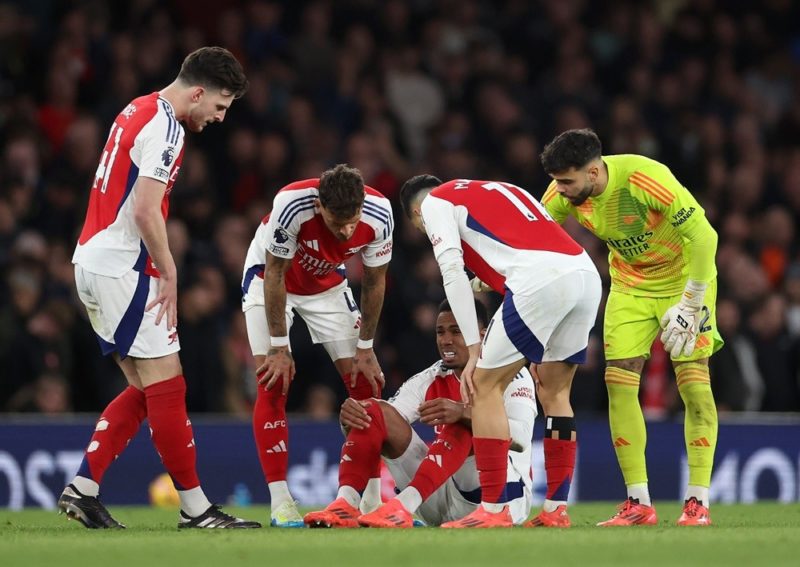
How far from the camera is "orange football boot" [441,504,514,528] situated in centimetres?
757

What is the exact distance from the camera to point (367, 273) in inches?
335

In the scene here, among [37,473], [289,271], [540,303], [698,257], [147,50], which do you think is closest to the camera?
[540,303]

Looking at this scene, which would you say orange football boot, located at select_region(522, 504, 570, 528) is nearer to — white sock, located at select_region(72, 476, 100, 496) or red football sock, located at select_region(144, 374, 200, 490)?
red football sock, located at select_region(144, 374, 200, 490)

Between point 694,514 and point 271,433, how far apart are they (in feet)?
8.01

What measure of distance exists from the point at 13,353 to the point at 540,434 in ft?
14.4

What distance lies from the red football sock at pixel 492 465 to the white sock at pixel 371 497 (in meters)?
1.11

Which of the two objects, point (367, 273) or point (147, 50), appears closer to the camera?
point (367, 273)

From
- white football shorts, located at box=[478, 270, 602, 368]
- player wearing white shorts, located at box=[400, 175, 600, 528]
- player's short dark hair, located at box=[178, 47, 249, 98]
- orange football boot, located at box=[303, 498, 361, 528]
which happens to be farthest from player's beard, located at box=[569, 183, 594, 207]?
orange football boot, located at box=[303, 498, 361, 528]

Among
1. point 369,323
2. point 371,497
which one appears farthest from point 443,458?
point 369,323

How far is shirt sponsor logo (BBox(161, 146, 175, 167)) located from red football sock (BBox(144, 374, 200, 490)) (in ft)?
3.69

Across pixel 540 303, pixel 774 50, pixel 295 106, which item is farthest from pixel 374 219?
pixel 774 50

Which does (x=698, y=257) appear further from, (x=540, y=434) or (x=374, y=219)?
(x=540, y=434)

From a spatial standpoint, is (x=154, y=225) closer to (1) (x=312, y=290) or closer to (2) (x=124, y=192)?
(2) (x=124, y=192)

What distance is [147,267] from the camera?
7656 millimetres
